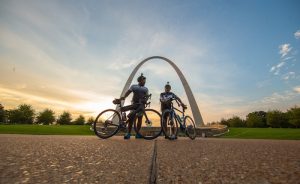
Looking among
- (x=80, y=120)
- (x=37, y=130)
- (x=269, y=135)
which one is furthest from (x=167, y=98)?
(x=80, y=120)

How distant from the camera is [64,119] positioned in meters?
72.6

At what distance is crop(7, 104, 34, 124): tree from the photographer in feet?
233

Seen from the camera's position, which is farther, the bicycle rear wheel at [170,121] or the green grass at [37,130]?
the green grass at [37,130]

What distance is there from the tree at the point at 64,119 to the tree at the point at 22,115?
8723 mm

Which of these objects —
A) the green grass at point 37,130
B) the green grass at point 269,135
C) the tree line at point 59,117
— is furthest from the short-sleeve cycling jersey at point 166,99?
the tree line at point 59,117

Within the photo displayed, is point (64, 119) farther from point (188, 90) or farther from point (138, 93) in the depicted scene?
point (138, 93)

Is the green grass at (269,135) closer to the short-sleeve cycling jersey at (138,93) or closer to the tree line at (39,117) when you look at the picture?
the short-sleeve cycling jersey at (138,93)

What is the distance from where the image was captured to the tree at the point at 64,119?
237 feet

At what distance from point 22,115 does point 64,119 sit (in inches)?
480

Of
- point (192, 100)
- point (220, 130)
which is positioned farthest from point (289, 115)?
point (220, 130)

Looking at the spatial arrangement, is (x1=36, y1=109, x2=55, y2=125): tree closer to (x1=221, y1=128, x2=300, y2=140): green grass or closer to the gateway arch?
the gateway arch

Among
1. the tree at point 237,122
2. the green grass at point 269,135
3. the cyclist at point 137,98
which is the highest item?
the tree at point 237,122

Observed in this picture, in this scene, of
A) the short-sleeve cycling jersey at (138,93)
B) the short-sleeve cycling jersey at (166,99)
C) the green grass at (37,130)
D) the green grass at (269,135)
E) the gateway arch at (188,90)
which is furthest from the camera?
the gateway arch at (188,90)

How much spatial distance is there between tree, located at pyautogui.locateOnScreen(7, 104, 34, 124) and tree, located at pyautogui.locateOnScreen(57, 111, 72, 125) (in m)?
8.72
